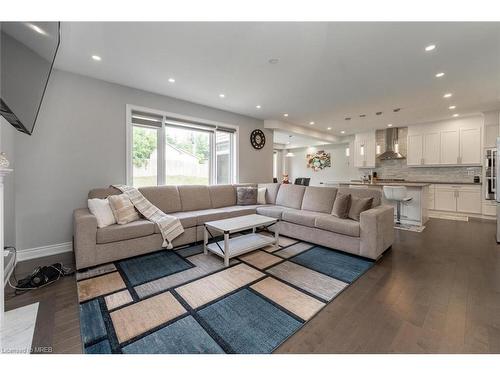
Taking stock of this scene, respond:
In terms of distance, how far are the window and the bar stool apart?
3.42 m

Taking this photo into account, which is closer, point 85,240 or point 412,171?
point 85,240

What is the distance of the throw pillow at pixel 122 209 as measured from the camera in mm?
2739

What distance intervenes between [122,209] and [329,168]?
7.91m

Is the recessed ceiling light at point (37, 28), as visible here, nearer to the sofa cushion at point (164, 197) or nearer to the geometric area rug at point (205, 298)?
the geometric area rug at point (205, 298)

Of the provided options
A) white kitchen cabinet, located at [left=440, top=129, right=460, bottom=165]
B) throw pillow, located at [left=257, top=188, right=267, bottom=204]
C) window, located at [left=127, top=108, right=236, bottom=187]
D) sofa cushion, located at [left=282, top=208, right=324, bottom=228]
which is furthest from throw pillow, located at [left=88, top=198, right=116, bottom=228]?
white kitchen cabinet, located at [left=440, top=129, right=460, bottom=165]

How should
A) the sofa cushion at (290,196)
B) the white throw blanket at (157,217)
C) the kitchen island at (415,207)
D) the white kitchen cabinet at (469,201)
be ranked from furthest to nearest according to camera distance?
the white kitchen cabinet at (469,201) < the kitchen island at (415,207) < the sofa cushion at (290,196) < the white throw blanket at (157,217)

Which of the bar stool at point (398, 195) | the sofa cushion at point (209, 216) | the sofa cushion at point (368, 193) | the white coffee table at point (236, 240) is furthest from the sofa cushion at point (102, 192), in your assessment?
the bar stool at point (398, 195)

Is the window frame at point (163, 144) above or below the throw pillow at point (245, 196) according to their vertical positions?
above

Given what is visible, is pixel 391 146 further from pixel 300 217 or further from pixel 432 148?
→ pixel 300 217

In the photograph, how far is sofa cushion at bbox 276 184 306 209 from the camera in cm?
412

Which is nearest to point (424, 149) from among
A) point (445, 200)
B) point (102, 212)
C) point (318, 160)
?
point (445, 200)

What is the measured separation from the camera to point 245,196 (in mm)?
4418

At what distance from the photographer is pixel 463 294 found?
6.42 feet

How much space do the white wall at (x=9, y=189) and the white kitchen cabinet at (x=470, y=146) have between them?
8807 millimetres
